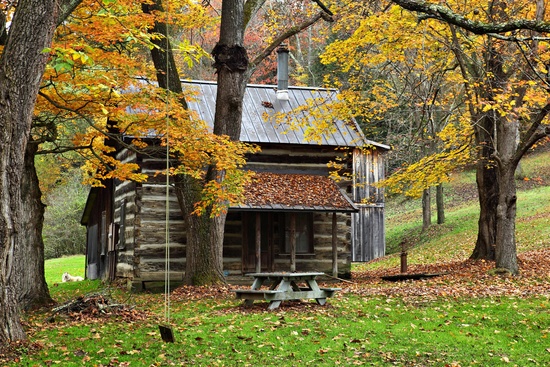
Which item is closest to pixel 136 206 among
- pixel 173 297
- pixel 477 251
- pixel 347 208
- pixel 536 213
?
pixel 173 297

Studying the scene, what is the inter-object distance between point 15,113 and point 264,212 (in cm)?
1271

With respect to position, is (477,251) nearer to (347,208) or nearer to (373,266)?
(347,208)

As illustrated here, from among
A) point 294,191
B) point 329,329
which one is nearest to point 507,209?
point 294,191

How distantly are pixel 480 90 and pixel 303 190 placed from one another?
19.1ft

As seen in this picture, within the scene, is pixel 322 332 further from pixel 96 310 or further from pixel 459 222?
pixel 459 222

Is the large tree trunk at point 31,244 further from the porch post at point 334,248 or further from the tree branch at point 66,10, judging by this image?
the porch post at point 334,248

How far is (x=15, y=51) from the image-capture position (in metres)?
8.43

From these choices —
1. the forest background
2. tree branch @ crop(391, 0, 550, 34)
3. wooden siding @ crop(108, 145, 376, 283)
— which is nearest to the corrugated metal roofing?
wooden siding @ crop(108, 145, 376, 283)

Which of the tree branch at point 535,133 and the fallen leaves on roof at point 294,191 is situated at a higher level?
the tree branch at point 535,133

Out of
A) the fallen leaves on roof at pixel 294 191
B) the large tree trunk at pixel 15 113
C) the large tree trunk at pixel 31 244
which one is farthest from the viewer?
the fallen leaves on roof at pixel 294 191

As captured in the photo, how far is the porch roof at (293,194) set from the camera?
18.8 meters

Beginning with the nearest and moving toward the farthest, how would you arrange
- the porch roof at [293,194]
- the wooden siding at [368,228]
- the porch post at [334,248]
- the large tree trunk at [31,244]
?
1. the large tree trunk at [31,244]
2. the porch roof at [293,194]
3. the porch post at [334,248]
4. the wooden siding at [368,228]

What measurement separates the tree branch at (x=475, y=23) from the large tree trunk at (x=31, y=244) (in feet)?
29.4

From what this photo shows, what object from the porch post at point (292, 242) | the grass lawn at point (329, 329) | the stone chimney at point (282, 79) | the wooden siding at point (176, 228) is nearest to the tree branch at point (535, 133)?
the grass lawn at point (329, 329)
